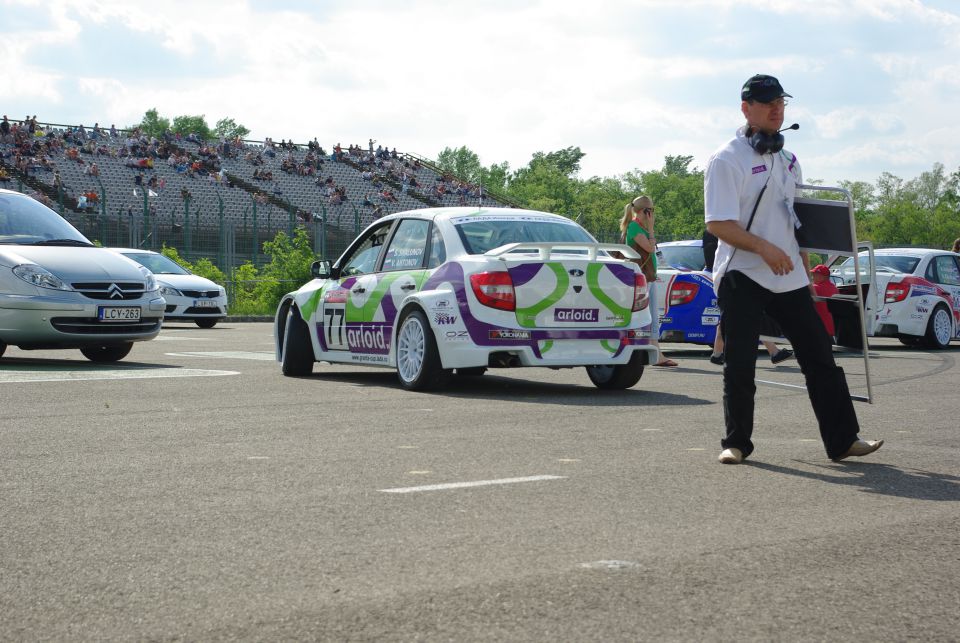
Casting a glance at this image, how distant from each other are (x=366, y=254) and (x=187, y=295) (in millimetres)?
14297

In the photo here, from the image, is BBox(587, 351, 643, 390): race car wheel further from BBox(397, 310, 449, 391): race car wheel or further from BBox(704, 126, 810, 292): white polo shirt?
BBox(704, 126, 810, 292): white polo shirt

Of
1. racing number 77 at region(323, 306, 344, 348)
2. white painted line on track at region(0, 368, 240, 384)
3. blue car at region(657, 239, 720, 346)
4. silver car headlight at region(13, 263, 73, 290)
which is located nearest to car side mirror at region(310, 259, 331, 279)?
racing number 77 at region(323, 306, 344, 348)

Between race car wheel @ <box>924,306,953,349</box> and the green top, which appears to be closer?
the green top

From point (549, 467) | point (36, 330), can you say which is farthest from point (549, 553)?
point (36, 330)

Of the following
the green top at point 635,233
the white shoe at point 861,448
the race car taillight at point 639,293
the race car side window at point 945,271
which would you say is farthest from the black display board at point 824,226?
the race car side window at point 945,271

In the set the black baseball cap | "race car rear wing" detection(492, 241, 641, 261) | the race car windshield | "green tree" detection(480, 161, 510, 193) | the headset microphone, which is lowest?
"race car rear wing" detection(492, 241, 641, 261)

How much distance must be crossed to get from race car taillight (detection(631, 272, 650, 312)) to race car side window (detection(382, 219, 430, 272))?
5.96 ft

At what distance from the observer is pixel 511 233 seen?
11078 mm

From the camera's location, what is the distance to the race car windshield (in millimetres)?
10891

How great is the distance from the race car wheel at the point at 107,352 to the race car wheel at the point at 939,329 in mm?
11460

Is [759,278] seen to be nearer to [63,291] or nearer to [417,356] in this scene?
[417,356]

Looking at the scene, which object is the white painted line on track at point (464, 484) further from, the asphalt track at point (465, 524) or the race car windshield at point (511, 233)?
the race car windshield at point (511, 233)

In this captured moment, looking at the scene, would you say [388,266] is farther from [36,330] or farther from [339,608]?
[339,608]

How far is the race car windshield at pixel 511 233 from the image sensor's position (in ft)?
35.7
